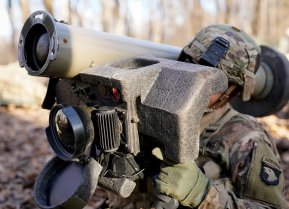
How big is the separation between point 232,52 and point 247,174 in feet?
2.06

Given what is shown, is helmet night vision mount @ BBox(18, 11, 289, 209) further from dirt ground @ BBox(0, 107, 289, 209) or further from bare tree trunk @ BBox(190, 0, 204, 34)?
bare tree trunk @ BBox(190, 0, 204, 34)

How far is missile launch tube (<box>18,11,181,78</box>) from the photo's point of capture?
5.31 feet

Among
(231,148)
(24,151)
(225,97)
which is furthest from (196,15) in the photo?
(231,148)

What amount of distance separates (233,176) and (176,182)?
1.62 feet

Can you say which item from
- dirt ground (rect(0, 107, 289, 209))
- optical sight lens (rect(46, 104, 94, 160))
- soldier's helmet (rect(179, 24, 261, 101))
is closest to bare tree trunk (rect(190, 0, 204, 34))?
dirt ground (rect(0, 107, 289, 209))

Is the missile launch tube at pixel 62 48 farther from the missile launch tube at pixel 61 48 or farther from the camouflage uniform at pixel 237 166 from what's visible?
the camouflage uniform at pixel 237 166

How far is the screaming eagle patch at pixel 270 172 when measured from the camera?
73.1 inches

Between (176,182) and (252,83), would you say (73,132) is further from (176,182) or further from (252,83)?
(252,83)

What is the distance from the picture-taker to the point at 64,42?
1.62 meters

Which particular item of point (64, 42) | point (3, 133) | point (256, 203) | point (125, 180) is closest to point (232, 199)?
point (256, 203)

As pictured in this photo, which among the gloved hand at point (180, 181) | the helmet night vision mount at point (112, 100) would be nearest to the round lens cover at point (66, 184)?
the helmet night vision mount at point (112, 100)

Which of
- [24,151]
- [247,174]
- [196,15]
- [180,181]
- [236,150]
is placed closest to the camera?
[180,181]

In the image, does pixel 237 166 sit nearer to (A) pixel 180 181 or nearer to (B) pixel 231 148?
(B) pixel 231 148

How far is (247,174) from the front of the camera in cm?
187
